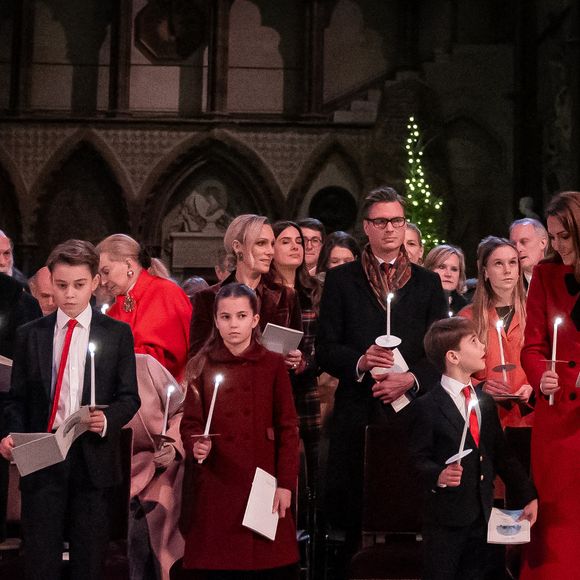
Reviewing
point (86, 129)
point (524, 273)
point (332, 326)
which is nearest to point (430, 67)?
point (86, 129)

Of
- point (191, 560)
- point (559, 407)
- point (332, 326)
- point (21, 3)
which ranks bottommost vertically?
point (191, 560)

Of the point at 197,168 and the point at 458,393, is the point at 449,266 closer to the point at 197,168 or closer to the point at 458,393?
the point at 458,393

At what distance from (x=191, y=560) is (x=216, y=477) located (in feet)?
1.01

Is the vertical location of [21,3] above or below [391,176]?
above

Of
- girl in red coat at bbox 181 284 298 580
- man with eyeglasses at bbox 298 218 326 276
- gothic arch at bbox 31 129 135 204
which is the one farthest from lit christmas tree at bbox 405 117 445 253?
girl in red coat at bbox 181 284 298 580

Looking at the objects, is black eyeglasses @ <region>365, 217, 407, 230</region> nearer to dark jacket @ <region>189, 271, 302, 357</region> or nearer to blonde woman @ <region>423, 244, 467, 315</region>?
dark jacket @ <region>189, 271, 302, 357</region>

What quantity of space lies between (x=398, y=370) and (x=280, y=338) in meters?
0.48

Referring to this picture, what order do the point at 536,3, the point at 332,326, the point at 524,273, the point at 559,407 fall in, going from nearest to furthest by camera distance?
the point at 559,407, the point at 332,326, the point at 524,273, the point at 536,3

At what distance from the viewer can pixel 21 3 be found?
15383 mm

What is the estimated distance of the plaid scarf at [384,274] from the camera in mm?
4117

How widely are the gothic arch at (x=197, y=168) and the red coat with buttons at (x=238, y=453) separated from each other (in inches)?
449

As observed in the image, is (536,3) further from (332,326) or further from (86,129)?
(332,326)

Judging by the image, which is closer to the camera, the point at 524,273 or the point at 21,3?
the point at 524,273

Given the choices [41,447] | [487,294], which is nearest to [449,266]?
[487,294]
